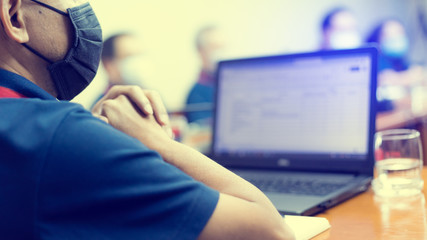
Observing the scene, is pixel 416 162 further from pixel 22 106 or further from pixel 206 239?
pixel 22 106

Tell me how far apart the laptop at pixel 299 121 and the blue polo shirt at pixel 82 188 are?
0.45 meters

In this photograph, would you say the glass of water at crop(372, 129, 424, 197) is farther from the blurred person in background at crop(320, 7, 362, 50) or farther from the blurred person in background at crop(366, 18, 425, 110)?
the blurred person in background at crop(366, 18, 425, 110)

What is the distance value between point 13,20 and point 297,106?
73cm

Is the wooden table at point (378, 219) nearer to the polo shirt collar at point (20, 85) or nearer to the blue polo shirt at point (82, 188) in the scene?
the blue polo shirt at point (82, 188)

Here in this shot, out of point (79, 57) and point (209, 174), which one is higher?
point (79, 57)

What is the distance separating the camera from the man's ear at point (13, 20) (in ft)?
1.92

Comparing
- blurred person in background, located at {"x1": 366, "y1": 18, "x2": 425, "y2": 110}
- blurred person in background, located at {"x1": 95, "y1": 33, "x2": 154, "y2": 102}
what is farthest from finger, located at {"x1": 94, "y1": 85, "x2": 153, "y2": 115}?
blurred person in background, located at {"x1": 366, "y1": 18, "x2": 425, "y2": 110}

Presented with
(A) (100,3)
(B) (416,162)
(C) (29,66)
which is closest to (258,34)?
(A) (100,3)

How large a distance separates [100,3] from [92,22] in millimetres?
1669

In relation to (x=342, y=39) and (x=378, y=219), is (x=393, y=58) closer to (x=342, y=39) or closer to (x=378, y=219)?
(x=342, y=39)

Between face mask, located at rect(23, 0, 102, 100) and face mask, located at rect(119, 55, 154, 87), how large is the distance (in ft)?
5.66

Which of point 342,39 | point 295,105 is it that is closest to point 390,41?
point 342,39

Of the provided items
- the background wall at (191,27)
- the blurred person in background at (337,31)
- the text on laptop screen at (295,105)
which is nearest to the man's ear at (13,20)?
the text on laptop screen at (295,105)

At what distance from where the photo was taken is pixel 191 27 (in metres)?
3.05
